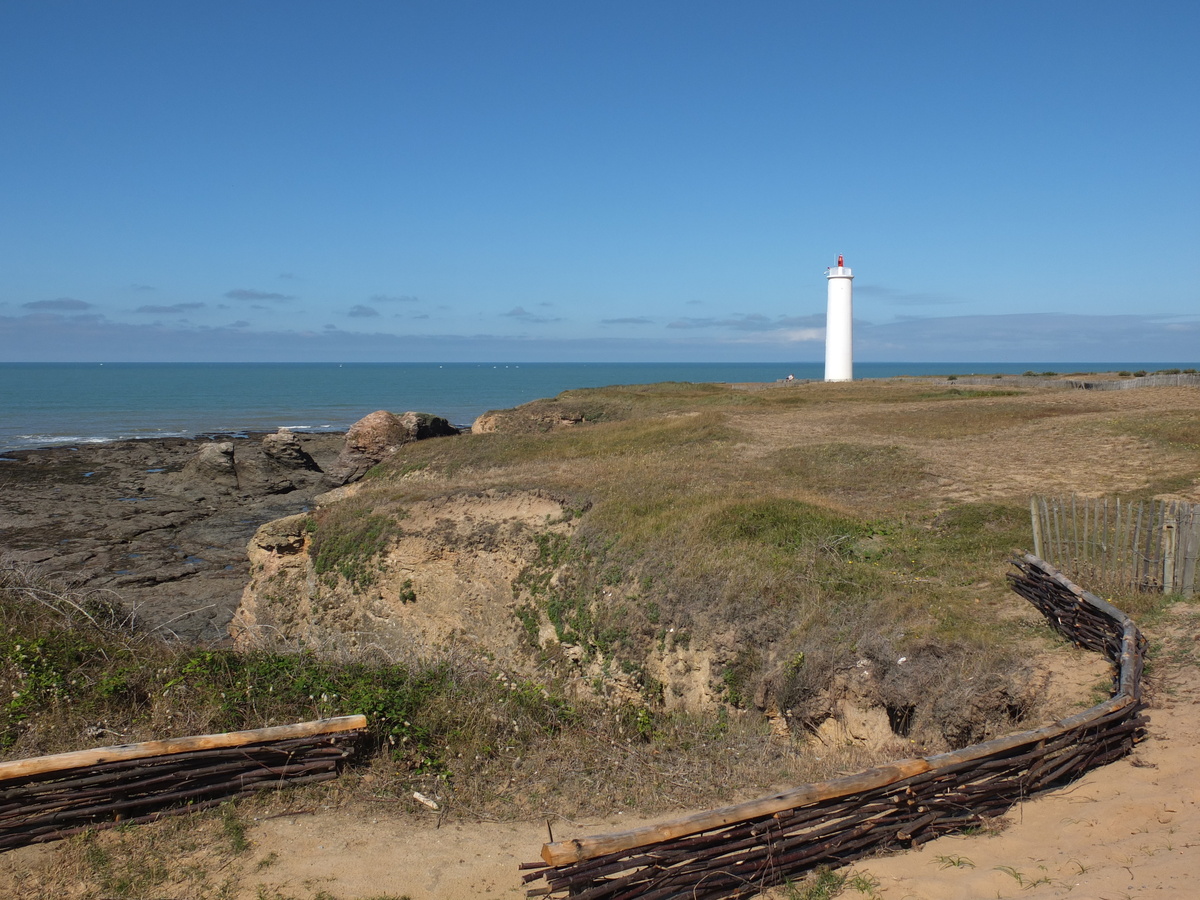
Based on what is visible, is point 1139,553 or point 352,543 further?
point 352,543

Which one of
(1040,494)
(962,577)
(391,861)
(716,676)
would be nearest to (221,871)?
(391,861)

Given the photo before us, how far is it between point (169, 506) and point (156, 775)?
3097 cm

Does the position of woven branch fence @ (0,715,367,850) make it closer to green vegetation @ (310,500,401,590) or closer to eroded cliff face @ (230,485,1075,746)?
eroded cliff face @ (230,485,1075,746)

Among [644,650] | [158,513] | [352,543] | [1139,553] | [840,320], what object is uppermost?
[840,320]

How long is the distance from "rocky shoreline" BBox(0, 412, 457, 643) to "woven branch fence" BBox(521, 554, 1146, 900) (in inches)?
595

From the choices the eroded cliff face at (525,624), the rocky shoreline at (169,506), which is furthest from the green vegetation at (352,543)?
the rocky shoreline at (169,506)

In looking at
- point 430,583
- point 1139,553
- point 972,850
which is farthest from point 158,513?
point 972,850

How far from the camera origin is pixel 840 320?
60188 millimetres

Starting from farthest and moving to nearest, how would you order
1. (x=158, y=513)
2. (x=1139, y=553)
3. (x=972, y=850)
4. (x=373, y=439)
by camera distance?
(x=373, y=439) < (x=158, y=513) < (x=1139, y=553) < (x=972, y=850)

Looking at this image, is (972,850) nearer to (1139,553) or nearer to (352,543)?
(1139,553)

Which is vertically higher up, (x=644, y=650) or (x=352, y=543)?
(x=352, y=543)

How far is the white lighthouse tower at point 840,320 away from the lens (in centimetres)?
5978

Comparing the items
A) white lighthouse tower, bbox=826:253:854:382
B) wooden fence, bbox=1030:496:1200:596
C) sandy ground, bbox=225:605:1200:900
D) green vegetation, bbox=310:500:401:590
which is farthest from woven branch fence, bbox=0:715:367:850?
white lighthouse tower, bbox=826:253:854:382

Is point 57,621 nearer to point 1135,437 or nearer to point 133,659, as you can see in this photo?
point 133,659
